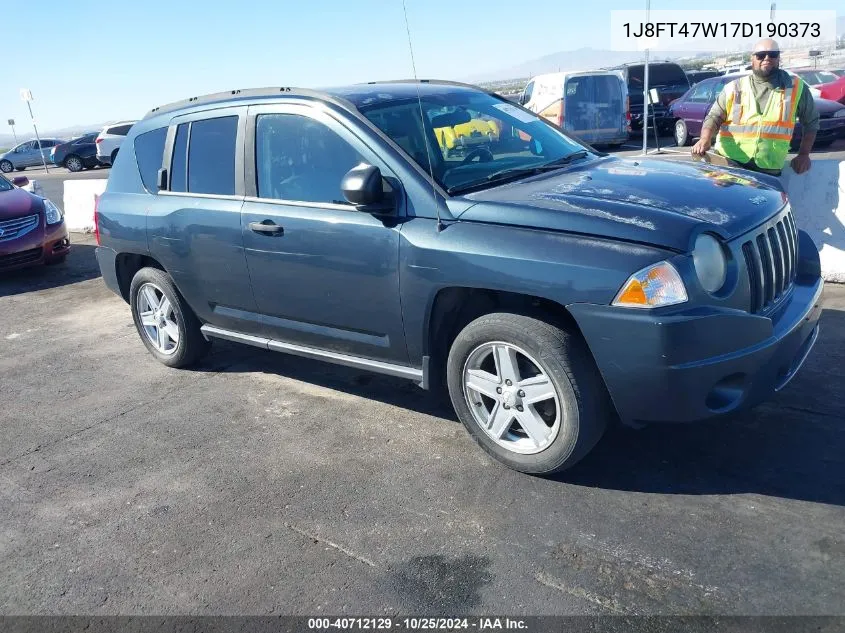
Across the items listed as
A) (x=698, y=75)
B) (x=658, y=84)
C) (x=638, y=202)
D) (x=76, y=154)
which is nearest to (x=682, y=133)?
(x=658, y=84)

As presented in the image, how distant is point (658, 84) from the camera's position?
20922mm

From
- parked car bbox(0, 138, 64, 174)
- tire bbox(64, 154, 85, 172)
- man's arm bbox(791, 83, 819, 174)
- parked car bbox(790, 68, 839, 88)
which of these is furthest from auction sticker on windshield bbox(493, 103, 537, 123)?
parked car bbox(0, 138, 64, 174)

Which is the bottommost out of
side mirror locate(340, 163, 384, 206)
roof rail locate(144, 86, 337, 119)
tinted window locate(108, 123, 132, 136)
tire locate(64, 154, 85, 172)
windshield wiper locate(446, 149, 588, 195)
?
tire locate(64, 154, 85, 172)

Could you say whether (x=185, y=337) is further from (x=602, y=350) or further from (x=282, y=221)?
(x=602, y=350)

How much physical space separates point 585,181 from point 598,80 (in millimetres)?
14479

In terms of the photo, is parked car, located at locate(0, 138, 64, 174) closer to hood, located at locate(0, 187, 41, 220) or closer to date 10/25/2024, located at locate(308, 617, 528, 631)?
hood, located at locate(0, 187, 41, 220)

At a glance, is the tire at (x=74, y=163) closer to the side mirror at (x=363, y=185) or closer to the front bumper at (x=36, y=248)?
the front bumper at (x=36, y=248)

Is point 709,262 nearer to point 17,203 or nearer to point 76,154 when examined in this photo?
point 17,203

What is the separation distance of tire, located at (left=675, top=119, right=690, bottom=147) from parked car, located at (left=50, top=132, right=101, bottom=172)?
79.8ft

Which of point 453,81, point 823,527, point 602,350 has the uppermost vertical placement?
point 453,81

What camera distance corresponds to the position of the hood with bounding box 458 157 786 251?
321 cm

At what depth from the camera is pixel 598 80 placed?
679 inches

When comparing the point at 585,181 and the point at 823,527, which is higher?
the point at 585,181

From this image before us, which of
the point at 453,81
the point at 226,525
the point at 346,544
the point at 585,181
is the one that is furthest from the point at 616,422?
the point at 453,81
